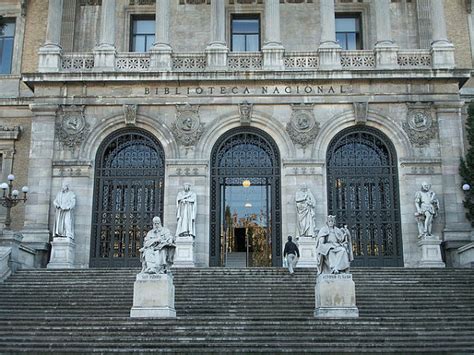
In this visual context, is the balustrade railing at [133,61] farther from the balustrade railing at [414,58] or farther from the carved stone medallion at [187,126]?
the balustrade railing at [414,58]

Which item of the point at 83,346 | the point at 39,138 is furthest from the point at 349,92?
the point at 83,346

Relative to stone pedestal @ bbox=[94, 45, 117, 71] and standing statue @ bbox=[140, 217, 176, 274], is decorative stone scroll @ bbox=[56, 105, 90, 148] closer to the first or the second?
stone pedestal @ bbox=[94, 45, 117, 71]

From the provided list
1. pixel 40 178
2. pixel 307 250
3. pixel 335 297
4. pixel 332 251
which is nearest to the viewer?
pixel 335 297

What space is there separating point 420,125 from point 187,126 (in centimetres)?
912

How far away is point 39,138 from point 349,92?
40.5ft

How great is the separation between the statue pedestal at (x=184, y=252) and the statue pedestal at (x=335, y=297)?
7861 mm

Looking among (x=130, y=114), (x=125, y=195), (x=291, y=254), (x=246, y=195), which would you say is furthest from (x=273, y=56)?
(x=291, y=254)

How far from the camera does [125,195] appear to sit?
26.7m

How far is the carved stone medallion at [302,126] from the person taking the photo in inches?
1037

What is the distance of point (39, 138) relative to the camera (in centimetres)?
2664

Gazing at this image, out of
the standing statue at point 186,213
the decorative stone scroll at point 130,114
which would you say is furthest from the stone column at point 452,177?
the decorative stone scroll at point 130,114

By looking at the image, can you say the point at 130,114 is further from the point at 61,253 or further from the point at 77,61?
the point at 61,253

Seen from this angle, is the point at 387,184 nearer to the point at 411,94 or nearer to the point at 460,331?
the point at 411,94

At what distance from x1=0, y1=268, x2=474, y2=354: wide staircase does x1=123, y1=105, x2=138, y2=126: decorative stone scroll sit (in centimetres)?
701
